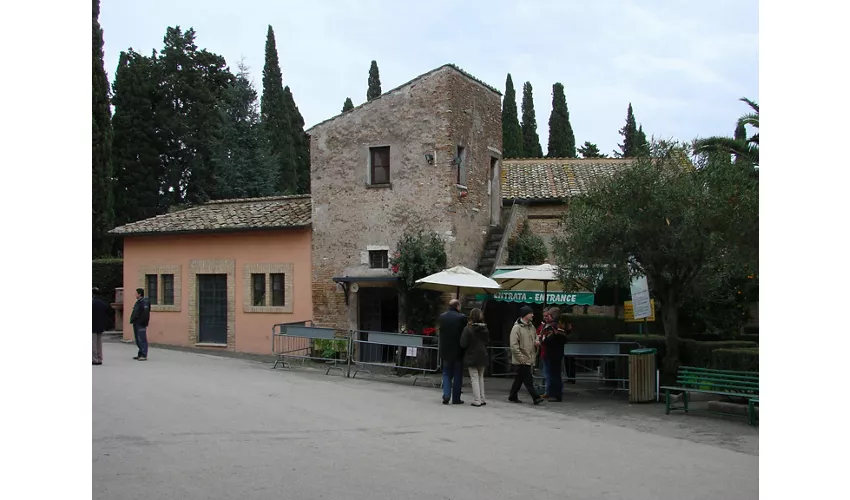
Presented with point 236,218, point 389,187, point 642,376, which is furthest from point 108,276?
point 642,376

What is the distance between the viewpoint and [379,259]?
20.6m

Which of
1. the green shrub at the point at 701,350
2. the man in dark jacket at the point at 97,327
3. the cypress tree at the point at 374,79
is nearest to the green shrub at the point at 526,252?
the green shrub at the point at 701,350

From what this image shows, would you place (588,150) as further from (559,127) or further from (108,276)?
(108,276)

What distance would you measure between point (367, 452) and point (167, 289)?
16.2m

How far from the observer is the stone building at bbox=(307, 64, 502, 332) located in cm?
1981

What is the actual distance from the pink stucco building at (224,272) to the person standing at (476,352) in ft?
28.2

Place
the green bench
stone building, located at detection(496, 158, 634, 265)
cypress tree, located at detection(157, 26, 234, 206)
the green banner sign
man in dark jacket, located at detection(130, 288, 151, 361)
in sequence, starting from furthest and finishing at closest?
cypress tree, located at detection(157, 26, 234, 206) → stone building, located at detection(496, 158, 634, 265) → man in dark jacket, located at detection(130, 288, 151, 361) → the green banner sign → the green bench

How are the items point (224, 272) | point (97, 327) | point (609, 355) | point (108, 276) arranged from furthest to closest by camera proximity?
1. point (108, 276)
2. point (224, 272)
3. point (97, 327)
4. point (609, 355)

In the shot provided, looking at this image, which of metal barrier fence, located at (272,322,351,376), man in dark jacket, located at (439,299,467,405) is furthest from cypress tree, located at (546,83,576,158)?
man in dark jacket, located at (439,299,467,405)

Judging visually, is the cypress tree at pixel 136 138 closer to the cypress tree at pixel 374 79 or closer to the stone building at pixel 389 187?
the cypress tree at pixel 374 79

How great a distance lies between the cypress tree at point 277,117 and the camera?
1656 inches

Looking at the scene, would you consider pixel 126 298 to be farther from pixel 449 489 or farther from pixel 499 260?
pixel 449 489

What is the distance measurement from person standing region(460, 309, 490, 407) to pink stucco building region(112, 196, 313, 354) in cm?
858

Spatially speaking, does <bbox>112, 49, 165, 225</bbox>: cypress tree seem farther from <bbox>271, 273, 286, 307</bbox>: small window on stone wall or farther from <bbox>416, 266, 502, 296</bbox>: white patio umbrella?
<bbox>416, 266, 502, 296</bbox>: white patio umbrella
